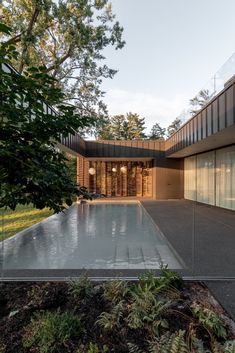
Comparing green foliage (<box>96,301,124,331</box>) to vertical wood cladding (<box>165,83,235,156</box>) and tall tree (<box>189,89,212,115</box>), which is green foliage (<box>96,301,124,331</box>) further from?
tall tree (<box>189,89,212,115</box>)

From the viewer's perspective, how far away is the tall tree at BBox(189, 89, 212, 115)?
26.0ft

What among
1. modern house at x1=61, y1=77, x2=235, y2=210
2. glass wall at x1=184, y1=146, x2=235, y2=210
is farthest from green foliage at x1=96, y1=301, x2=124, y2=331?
glass wall at x1=184, y1=146, x2=235, y2=210

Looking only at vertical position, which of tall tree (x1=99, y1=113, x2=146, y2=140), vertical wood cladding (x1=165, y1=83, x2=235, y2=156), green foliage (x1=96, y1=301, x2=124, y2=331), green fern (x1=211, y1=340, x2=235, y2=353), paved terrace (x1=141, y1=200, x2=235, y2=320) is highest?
tall tree (x1=99, y1=113, x2=146, y2=140)

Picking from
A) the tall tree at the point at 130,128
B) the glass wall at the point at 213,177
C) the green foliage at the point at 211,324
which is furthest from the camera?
the tall tree at the point at 130,128

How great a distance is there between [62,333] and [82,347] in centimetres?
17

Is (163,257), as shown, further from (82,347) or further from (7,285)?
(82,347)

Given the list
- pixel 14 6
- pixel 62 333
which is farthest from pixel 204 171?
pixel 62 333

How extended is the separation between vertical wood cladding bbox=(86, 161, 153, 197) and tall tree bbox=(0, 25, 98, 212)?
1658 cm

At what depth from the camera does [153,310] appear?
206 centimetres

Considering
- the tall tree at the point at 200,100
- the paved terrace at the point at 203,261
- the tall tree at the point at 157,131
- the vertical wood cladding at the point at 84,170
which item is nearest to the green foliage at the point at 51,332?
the paved terrace at the point at 203,261

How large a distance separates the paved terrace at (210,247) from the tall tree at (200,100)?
3747mm

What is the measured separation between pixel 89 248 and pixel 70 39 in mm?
9490

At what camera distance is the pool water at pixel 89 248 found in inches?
163

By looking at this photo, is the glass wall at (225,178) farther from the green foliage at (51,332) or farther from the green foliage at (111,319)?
the green foliage at (51,332)
